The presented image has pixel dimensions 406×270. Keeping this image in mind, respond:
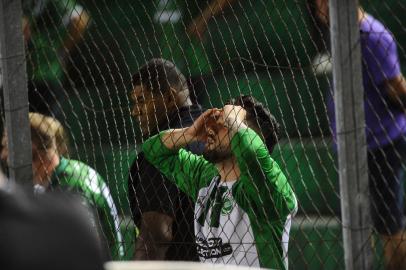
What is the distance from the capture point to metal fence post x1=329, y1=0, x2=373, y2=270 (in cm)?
290

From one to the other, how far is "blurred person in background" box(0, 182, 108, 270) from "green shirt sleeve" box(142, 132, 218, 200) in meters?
2.30

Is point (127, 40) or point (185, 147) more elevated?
point (127, 40)

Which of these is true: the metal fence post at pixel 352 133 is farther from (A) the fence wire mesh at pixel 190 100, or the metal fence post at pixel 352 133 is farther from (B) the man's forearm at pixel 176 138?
(B) the man's forearm at pixel 176 138

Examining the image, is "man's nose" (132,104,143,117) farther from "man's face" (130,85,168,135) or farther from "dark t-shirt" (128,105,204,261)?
"dark t-shirt" (128,105,204,261)

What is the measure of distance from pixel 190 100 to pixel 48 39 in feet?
3.33

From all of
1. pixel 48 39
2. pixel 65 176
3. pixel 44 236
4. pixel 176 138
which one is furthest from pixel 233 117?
pixel 44 236

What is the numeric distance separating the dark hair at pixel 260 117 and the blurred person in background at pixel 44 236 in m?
2.16

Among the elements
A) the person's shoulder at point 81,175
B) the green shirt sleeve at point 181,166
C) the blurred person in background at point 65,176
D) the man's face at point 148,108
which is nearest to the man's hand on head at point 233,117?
the green shirt sleeve at point 181,166

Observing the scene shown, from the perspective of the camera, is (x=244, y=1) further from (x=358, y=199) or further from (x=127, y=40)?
(x=358, y=199)

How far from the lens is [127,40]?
3.81 metres

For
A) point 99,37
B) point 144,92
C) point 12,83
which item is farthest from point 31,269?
point 99,37

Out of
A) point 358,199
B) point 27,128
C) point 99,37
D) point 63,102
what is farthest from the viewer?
point 63,102

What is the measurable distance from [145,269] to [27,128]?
2631 millimetres

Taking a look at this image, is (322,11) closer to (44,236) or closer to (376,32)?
(376,32)
